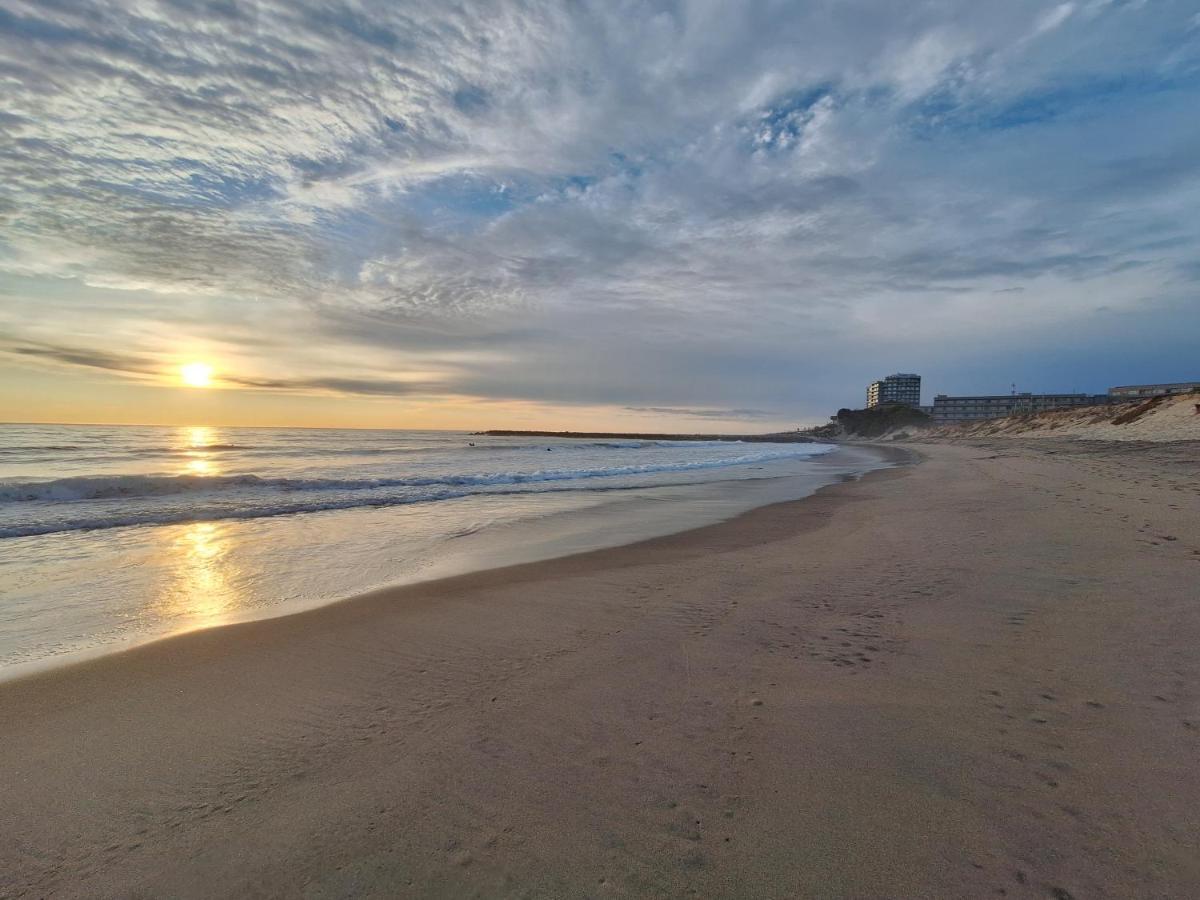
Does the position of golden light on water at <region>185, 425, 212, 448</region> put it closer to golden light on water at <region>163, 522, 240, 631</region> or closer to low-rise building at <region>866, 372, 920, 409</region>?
golden light on water at <region>163, 522, 240, 631</region>

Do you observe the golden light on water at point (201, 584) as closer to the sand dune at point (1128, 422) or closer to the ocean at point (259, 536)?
Result: the ocean at point (259, 536)

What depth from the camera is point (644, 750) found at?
296 centimetres

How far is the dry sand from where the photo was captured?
2.17m

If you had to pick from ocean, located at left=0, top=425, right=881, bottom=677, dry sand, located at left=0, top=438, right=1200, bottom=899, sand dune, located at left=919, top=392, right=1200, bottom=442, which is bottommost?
ocean, located at left=0, top=425, right=881, bottom=677

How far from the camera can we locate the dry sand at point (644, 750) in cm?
217

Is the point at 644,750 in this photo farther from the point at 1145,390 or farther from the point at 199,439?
the point at 1145,390

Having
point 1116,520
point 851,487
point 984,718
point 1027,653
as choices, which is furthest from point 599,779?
point 851,487

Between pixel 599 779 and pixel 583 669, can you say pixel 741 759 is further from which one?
pixel 583 669

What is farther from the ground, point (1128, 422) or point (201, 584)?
point (1128, 422)

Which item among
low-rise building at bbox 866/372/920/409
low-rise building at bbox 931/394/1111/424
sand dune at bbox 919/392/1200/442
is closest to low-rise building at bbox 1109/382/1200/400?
low-rise building at bbox 931/394/1111/424

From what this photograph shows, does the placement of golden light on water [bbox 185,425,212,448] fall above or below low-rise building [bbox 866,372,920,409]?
below

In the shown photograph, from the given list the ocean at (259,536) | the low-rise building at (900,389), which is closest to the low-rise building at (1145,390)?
the low-rise building at (900,389)

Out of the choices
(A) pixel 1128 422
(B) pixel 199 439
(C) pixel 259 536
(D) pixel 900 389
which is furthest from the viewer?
(D) pixel 900 389

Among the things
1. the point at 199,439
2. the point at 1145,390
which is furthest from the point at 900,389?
the point at 199,439
